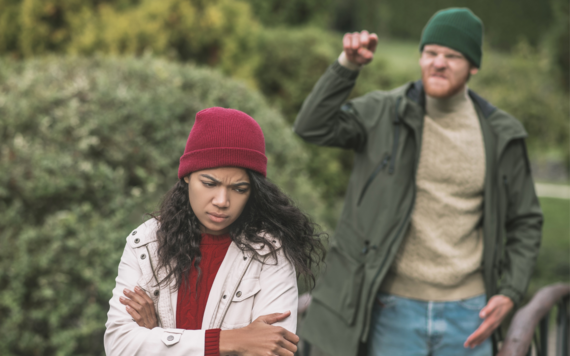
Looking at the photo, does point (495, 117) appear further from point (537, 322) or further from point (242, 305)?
point (242, 305)

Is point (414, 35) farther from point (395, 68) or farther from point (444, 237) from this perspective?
point (444, 237)

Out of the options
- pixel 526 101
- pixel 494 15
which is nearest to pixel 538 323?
pixel 526 101

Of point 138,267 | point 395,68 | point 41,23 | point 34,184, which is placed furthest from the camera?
point 395,68

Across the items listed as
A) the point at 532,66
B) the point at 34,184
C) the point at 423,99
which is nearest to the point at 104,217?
the point at 34,184

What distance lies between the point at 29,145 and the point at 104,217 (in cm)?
62

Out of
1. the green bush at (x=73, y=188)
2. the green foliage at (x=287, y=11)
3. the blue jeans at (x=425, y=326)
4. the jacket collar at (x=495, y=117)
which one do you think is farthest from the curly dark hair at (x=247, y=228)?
the green foliage at (x=287, y=11)

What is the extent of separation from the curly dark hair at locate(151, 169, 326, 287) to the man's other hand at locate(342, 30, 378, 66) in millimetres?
789

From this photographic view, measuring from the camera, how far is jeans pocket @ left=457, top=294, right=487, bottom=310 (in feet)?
7.83

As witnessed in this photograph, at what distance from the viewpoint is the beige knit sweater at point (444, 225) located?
7.70 ft

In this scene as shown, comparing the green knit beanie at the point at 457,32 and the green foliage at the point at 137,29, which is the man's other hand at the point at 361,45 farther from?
the green foliage at the point at 137,29

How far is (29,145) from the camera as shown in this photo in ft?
10.7

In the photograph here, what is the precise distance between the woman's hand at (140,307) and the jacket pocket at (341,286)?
45.6 inches

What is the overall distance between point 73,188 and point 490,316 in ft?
7.98

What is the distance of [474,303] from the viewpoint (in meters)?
2.41
